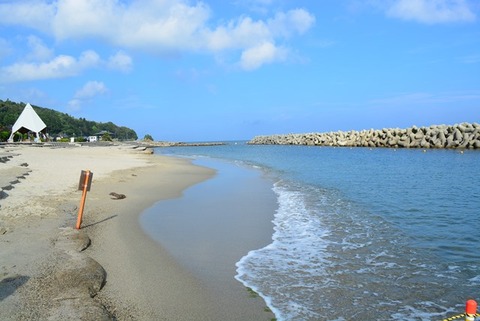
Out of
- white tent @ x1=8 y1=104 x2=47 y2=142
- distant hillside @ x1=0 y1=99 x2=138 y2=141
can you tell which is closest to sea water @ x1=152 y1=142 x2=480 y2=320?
white tent @ x1=8 y1=104 x2=47 y2=142

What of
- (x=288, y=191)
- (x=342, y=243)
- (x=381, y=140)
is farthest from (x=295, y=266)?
(x=381, y=140)

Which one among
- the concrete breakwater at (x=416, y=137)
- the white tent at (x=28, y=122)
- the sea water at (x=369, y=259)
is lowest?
the sea water at (x=369, y=259)

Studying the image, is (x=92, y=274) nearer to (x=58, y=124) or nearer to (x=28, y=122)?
(x=28, y=122)

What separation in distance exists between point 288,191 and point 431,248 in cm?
897

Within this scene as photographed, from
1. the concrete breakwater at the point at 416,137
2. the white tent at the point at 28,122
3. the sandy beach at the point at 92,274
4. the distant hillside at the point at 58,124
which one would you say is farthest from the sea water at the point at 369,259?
the distant hillside at the point at 58,124

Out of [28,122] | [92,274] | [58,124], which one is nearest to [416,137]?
[92,274]

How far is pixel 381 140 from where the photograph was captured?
57.8 m

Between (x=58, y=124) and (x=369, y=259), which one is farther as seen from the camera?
(x=58, y=124)

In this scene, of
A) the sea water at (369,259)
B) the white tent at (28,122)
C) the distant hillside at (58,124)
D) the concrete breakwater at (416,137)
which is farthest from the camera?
the distant hillside at (58,124)

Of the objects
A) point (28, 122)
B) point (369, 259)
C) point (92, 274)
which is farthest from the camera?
point (28, 122)

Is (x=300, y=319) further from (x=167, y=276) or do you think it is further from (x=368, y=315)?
(x=167, y=276)

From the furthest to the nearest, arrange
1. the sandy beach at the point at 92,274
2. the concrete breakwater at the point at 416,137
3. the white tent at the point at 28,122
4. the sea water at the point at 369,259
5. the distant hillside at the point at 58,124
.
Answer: the distant hillside at the point at 58,124
the white tent at the point at 28,122
the concrete breakwater at the point at 416,137
the sea water at the point at 369,259
the sandy beach at the point at 92,274

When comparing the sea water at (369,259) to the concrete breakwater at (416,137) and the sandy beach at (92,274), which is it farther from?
the concrete breakwater at (416,137)

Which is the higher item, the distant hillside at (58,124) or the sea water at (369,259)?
the distant hillside at (58,124)
